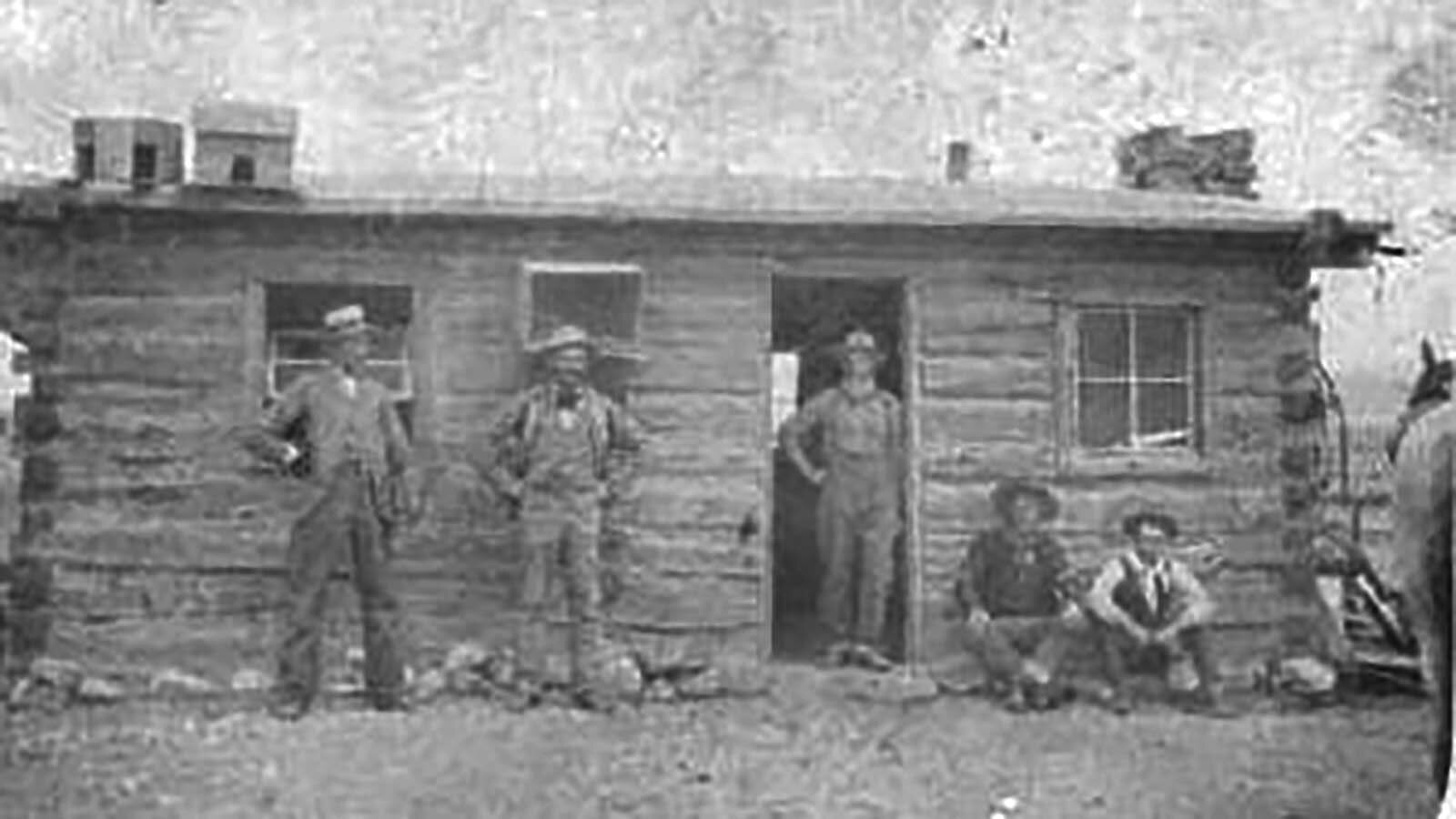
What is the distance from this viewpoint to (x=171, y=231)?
4676 mm

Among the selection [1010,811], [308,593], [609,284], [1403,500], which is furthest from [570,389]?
[1403,500]

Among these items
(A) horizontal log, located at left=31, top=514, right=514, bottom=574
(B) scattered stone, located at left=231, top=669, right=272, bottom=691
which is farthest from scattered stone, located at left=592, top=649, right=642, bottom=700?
(B) scattered stone, located at left=231, top=669, right=272, bottom=691

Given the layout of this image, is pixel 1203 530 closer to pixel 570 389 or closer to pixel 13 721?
pixel 570 389

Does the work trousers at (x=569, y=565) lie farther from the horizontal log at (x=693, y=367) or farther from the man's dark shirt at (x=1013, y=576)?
the man's dark shirt at (x=1013, y=576)

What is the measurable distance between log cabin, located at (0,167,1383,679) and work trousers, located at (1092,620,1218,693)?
46 millimetres

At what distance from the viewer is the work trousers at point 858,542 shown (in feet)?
15.3

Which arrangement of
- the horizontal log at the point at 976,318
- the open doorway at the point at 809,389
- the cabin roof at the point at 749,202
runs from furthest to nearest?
the horizontal log at the point at 976,318 < the open doorway at the point at 809,389 < the cabin roof at the point at 749,202

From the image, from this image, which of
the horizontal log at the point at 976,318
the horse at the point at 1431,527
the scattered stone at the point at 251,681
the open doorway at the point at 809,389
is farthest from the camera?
the horizontal log at the point at 976,318

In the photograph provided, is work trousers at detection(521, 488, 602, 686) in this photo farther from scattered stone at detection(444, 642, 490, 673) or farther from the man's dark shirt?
the man's dark shirt

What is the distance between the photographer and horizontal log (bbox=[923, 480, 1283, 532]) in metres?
4.69

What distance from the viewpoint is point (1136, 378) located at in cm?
485

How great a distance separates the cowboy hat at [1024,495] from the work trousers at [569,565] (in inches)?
22.3

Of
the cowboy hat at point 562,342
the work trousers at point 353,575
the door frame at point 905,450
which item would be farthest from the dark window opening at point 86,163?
the door frame at point 905,450

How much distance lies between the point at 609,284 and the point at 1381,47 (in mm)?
1118
